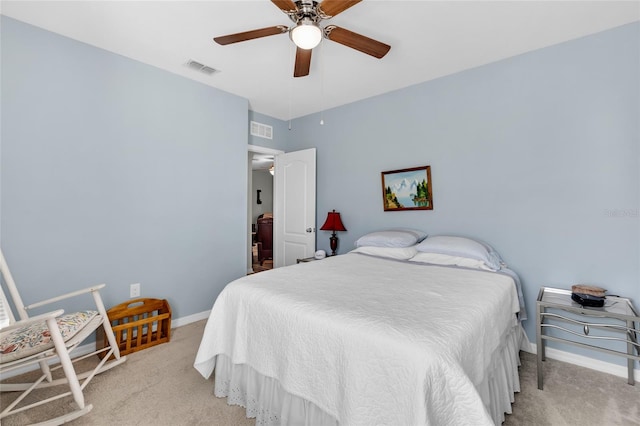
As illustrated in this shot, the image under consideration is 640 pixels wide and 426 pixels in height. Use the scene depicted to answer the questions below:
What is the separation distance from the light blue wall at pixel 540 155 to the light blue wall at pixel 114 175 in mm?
2027

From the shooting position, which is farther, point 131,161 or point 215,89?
point 215,89

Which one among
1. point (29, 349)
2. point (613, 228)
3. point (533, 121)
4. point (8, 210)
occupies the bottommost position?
point (29, 349)

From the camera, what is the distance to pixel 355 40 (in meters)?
1.90

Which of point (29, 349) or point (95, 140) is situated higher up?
point (95, 140)

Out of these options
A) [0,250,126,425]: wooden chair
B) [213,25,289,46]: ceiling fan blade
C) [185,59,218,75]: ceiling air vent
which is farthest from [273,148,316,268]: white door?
[0,250,126,425]: wooden chair

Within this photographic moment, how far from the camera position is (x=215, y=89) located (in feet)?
10.7

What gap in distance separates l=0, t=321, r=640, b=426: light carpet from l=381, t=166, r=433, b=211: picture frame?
166cm

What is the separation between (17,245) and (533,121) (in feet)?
13.8

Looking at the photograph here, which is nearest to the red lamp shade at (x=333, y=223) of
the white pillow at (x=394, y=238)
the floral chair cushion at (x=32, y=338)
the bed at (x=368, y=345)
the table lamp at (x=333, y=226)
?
the table lamp at (x=333, y=226)

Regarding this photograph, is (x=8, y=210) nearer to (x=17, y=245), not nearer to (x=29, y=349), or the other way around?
(x=17, y=245)

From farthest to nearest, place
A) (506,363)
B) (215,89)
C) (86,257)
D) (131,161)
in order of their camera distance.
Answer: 1. (215,89)
2. (131,161)
3. (86,257)
4. (506,363)

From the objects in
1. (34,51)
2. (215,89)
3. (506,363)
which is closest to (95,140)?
(34,51)

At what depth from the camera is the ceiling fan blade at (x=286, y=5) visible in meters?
1.58

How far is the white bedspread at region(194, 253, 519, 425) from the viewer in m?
1.05
